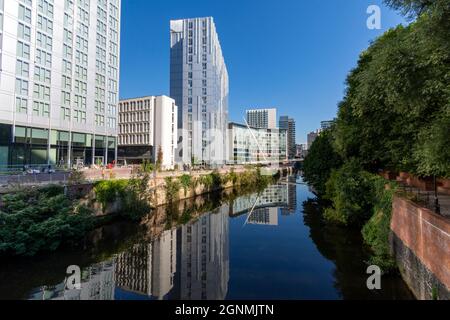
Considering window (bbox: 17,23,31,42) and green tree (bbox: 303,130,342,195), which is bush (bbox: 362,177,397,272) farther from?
window (bbox: 17,23,31,42)

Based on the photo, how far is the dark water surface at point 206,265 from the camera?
479 inches

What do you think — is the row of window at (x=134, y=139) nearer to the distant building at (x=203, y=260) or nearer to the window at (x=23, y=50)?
the window at (x=23, y=50)

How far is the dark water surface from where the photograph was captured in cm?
1216

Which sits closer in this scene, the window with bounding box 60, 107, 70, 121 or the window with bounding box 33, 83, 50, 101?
the window with bounding box 33, 83, 50, 101

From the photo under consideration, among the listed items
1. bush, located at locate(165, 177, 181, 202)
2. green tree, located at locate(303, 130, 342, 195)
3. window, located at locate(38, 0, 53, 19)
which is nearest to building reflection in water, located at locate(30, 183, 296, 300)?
bush, located at locate(165, 177, 181, 202)

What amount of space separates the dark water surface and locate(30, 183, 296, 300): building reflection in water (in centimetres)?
4

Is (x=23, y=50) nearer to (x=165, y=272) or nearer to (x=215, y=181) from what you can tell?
(x=215, y=181)

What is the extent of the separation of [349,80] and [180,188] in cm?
2336

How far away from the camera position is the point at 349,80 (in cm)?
2238

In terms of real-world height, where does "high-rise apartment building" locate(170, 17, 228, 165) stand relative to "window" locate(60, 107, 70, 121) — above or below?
above

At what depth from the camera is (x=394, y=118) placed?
615 inches

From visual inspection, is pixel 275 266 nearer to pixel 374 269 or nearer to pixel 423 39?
pixel 374 269
